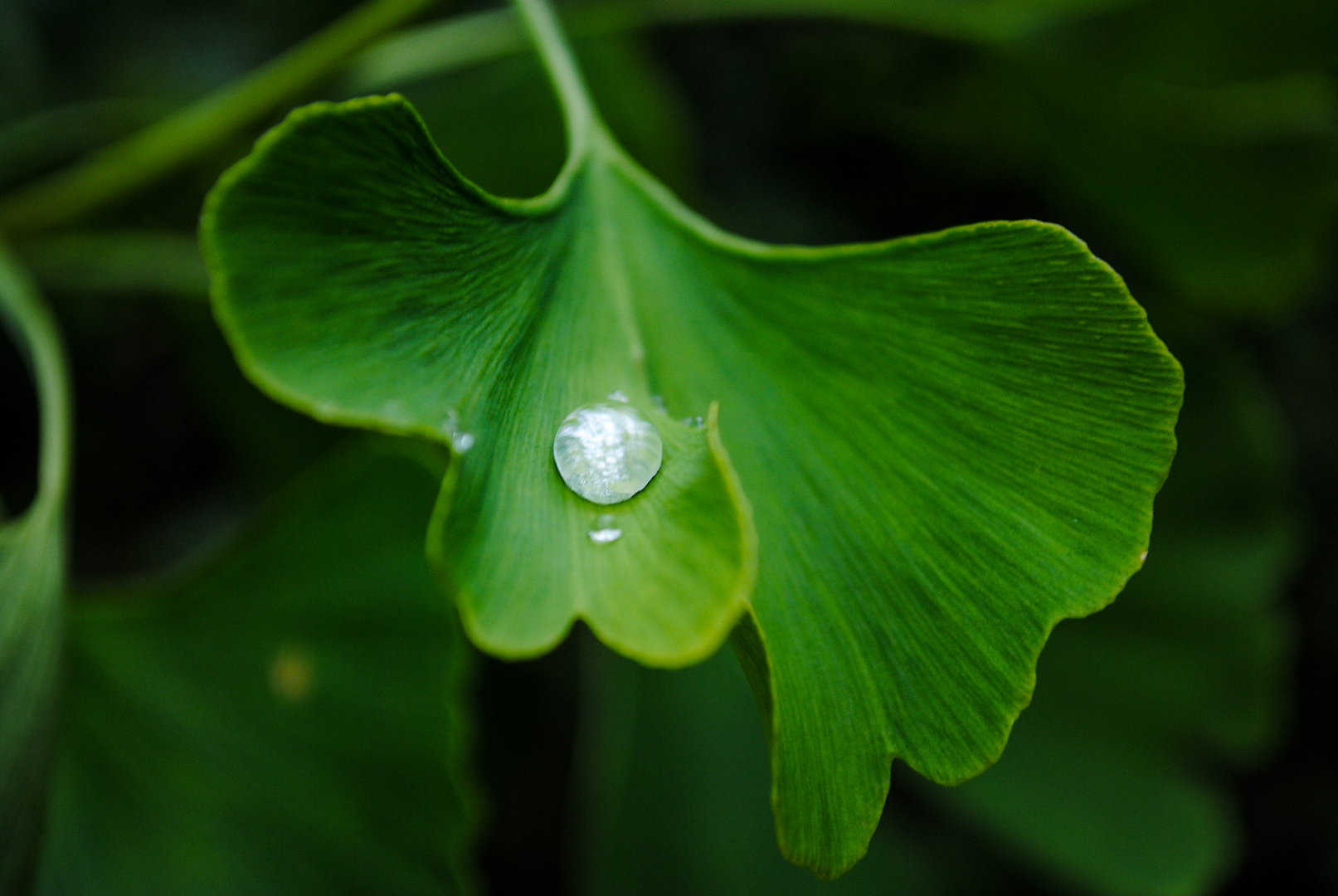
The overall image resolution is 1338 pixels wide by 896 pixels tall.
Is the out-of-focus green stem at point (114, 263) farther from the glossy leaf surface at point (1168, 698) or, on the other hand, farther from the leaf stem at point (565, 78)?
the glossy leaf surface at point (1168, 698)

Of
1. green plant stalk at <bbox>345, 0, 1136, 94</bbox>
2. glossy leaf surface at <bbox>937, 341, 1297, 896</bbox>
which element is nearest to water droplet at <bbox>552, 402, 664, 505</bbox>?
green plant stalk at <bbox>345, 0, 1136, 94</bbox>

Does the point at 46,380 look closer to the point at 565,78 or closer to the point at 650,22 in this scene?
the point at 565,78

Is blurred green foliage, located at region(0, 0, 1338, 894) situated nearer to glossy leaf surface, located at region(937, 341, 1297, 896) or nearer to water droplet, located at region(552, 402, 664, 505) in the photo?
glossy leaf surface, located at region(937, 341, 1297, 896)

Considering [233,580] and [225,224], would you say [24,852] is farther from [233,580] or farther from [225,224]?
[225,224]

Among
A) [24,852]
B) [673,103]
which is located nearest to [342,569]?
[24,852]

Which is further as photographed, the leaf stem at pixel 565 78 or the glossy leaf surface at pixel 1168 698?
the glossy leaf surface at pixel 1168 698

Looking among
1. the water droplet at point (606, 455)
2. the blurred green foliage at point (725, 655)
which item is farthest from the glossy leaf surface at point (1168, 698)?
the water droplet at point (606, 455)

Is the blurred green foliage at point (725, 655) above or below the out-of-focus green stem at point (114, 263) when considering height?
below

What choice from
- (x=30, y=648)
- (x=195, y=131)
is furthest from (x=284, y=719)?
(x=195, y=131)
